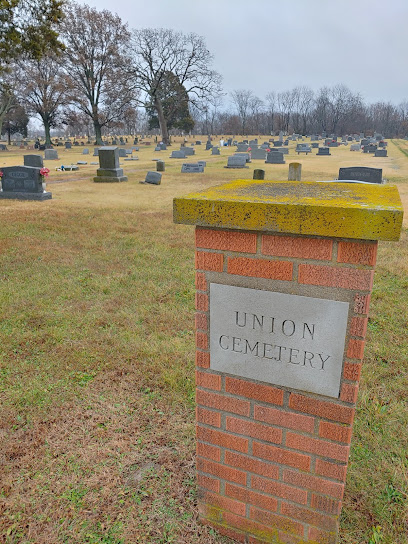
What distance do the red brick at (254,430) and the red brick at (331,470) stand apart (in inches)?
7.6

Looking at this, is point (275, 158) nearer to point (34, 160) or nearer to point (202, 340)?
point (34, 160)

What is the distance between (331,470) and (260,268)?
952 millimetres

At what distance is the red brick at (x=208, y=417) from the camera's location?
1917 millimetres

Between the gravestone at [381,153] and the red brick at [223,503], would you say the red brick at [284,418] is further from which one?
Result: the gravestone at [381,153]

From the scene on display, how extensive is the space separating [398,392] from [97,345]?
2.75m

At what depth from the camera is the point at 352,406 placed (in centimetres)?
159

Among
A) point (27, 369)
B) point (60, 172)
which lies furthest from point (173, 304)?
point (60, 172)

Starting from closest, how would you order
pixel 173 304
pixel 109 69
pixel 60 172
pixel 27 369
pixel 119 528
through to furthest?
pixel 119 528 < pixel 27 369 < pixel 173 304 < pixel 60 172 < pixel 109 69

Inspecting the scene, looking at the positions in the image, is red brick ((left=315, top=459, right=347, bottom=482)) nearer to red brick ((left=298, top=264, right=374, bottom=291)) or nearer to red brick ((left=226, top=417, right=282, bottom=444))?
red brick ((left=226, top=417, right=282, bottom=444))

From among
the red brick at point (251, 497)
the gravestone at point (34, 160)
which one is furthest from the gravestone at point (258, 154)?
the red brick at point (251, 497)

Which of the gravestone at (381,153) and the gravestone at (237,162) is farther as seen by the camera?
the gravestone at (381,153)

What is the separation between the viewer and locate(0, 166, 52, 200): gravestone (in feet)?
40.7

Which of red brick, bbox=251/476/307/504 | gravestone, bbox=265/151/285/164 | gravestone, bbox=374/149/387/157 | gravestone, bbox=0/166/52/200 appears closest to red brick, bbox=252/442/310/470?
red brick, bbox=251/476/307/504

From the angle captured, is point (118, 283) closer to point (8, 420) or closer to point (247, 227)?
point (8, 420)
